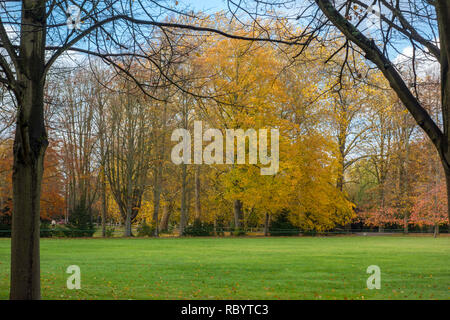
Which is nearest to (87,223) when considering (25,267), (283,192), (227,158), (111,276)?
(227,158)

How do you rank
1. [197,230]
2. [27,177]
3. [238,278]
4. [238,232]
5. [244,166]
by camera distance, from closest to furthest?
[27,177], [238,278], [244,166], [197,230], [238,232]

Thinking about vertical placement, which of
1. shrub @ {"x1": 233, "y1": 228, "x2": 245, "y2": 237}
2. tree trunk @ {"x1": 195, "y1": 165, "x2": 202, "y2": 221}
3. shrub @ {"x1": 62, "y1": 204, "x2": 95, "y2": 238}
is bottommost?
shrub @ {"x1": 233, "y1": 228, "x2": 245, "y2": 237}

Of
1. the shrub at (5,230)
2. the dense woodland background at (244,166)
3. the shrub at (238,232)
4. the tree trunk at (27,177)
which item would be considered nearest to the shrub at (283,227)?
the dense woodland background at (244,166)

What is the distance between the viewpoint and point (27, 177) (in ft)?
19.4

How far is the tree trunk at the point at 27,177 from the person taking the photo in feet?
19.3

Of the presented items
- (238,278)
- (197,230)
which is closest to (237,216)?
(197,230)

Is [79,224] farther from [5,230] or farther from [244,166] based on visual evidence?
[244,166]

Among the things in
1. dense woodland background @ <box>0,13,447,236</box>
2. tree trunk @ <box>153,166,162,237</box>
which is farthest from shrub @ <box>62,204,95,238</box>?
tree trunk @ <box>153,166,162,237</box>

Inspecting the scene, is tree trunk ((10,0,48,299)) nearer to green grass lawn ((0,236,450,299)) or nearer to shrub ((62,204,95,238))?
green grass lawn ((0,236,450,299))

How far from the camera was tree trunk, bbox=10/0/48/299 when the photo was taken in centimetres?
589

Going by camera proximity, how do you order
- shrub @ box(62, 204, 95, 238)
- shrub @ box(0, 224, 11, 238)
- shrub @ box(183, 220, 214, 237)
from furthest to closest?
shrub @ box(183, 220, 214, 237) < shrub @ box(62, 204, 95, 238) < shrub @ box(0, 224, 11, 238)

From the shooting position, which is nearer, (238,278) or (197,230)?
(238,278)

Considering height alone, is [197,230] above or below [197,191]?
below

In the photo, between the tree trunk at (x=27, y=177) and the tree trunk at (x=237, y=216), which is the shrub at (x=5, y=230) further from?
the tree trunk at (x=27, y=177)
